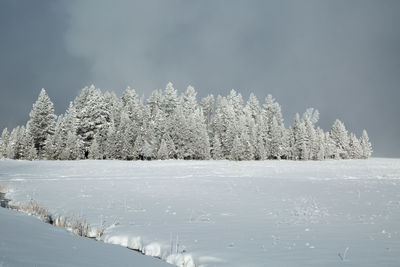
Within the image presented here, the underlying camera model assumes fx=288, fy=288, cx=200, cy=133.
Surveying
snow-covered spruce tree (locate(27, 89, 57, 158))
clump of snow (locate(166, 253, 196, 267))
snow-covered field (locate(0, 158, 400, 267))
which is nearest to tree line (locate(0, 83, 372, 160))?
snow-covered spruce tree (locate(27, 89, 57, 158))

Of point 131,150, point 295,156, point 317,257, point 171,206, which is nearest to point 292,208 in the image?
point 171,206

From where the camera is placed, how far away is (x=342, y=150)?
89.2 m

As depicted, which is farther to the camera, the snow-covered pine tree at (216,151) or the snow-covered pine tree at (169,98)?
the snow-covered pine tree at (169,98)

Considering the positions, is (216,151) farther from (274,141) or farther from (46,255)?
(46,255)

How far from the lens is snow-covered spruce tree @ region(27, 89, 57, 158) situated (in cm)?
5825

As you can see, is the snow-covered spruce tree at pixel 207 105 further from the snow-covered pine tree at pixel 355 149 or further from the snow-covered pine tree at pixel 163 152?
the snow-covered pine tree at pixel 355 149

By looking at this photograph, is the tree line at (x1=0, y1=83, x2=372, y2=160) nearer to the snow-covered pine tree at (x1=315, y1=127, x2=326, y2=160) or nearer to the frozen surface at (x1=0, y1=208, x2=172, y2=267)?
the snow-covered pine tree at (x1=315, y1=127, x2=326, y2=160)

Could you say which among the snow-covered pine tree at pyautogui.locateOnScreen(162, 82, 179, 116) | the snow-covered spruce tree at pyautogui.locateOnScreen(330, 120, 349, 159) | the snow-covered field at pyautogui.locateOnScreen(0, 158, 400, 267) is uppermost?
the snow-covered pine tree at pyautogui.locateOnScreen(162, 82, 179, 116)

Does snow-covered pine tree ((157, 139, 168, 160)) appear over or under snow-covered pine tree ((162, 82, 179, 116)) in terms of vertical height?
under

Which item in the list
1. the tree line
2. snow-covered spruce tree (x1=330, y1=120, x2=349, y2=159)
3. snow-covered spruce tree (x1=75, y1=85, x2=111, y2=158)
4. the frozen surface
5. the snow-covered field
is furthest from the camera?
snow-covered spruce tree (x1=330, y1=120, x2=349, y2=159)

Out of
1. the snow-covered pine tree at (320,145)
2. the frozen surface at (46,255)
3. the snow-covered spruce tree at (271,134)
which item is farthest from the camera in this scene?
the snow-covered pine tree at (320,145)

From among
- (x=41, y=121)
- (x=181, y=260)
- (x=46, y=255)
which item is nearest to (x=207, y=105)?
(x=41, y=121)

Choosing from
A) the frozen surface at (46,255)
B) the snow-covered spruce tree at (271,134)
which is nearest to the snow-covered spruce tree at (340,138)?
the snow-covered spruce tree at (271,134)

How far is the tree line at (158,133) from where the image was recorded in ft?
191
